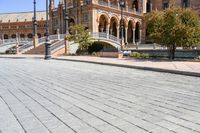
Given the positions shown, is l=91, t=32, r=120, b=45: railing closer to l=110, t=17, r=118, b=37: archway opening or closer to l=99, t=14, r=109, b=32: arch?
l=99, t=14, r=109, b=32: arch

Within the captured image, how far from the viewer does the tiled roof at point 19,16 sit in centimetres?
9606

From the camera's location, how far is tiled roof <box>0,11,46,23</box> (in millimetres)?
96062

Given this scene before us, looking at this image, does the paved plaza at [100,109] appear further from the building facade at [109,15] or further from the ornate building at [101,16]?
the ornate building at [101,16]

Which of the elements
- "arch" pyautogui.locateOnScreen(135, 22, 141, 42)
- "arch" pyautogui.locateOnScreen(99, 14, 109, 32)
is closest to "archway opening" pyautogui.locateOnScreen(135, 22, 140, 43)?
"arch" pyautogui.locateOnScreen(135, 22, 141, 42)

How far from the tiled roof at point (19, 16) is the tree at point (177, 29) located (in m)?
77.2

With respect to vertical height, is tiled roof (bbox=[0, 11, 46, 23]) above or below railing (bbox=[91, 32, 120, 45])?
above

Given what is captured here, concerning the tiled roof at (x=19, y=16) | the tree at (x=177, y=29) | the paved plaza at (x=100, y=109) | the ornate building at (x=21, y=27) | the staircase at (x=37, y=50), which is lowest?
the paved plaza at (x=100, y=109)

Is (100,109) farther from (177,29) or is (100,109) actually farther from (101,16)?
(101,16)

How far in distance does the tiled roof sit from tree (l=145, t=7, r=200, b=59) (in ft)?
253

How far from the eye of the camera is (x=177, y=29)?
19.8m

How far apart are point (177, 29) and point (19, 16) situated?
89243mm

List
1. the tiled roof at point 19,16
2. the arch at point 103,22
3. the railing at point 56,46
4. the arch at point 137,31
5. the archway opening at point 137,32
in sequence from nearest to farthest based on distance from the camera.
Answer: the railing at point 56,46 < the arch at point 103,22 < the arch at point 137,31 < the archway opening at point 137,32 < the tiled roof at point 19,16

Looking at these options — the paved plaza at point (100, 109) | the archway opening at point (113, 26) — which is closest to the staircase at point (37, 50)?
the archway opening at point (113, 26)

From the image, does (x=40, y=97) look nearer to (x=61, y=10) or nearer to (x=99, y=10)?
(x=99, y=10)
